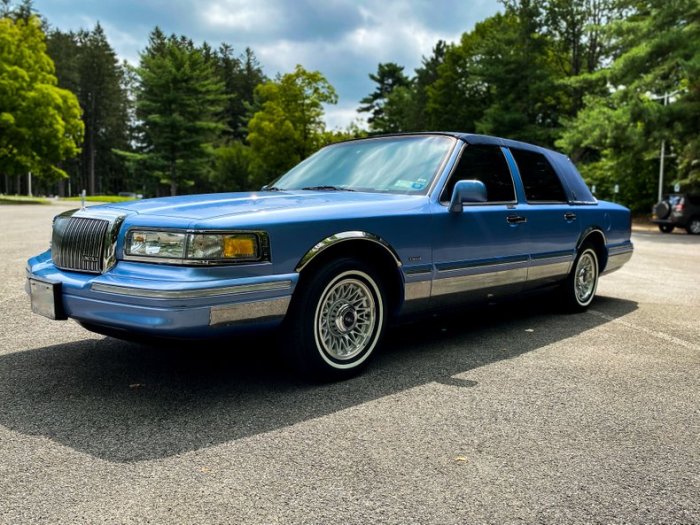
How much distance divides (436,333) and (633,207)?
3114 centimetres

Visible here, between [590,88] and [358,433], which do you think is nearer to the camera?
[358,433]

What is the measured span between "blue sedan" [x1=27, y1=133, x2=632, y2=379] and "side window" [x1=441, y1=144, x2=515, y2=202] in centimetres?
2

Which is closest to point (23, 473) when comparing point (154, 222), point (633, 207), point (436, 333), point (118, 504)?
point (118, 504)

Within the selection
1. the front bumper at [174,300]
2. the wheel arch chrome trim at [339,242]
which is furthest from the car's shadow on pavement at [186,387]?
the wheel arch chrome trim at [339,242]

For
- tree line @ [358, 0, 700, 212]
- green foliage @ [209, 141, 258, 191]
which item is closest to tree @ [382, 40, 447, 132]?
tree line @ [358, 0, 700, 212]

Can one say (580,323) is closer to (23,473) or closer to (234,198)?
(234,198)

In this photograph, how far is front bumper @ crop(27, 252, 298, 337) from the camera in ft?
10.3

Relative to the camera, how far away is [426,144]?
193 inches

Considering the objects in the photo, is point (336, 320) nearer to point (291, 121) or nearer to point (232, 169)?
point (291, 121)

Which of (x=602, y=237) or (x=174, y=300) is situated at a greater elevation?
(x=602, y=237)

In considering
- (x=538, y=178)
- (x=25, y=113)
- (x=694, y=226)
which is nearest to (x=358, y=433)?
(x=538, y=178)

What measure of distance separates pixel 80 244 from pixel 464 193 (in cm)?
252

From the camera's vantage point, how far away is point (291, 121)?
46.3 meters

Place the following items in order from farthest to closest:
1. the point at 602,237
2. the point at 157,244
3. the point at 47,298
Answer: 1. the point at 602,237
2. the point at 47,298
3. the point at 157,244
